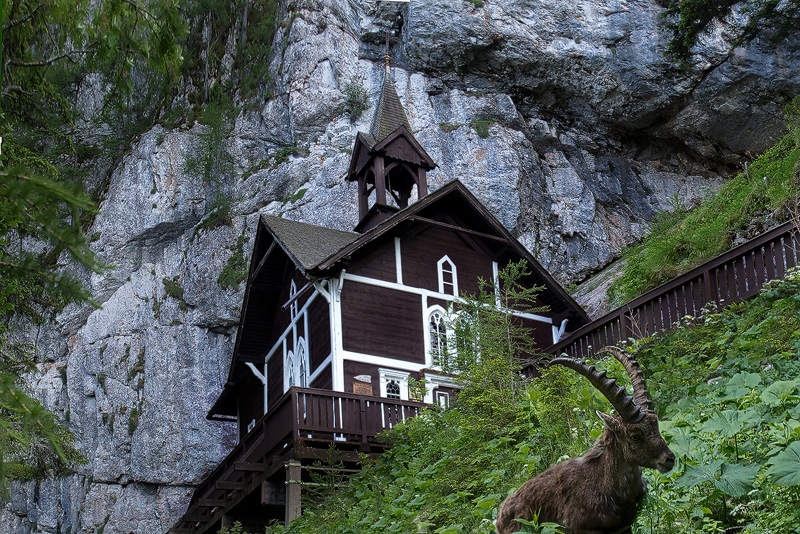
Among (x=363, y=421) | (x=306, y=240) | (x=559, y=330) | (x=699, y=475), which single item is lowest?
(x=699, y=475)

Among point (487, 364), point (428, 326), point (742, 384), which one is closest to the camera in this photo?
point (742, 384)

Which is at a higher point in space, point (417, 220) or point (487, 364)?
point (417, 220)

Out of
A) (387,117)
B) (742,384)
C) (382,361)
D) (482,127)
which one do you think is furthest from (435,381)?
(482,127)

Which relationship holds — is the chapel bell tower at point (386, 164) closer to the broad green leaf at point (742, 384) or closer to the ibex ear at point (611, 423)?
the broad green leaf at point (742, 384)

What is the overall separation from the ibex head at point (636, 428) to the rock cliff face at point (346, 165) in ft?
97.7

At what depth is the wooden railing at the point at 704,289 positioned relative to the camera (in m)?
15.1

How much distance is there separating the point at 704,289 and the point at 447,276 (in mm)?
10037

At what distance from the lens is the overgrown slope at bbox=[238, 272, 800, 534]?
7.84 m

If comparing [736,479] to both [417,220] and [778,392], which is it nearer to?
[778,392]

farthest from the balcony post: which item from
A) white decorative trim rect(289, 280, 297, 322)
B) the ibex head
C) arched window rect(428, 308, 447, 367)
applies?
the ibex head

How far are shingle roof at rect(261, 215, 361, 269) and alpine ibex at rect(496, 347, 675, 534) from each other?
14.8 metres

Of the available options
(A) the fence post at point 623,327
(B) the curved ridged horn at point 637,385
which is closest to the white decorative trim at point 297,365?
(A) the fence post at point 623,327

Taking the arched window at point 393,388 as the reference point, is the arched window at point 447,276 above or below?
above

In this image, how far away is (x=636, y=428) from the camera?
23.7ft
